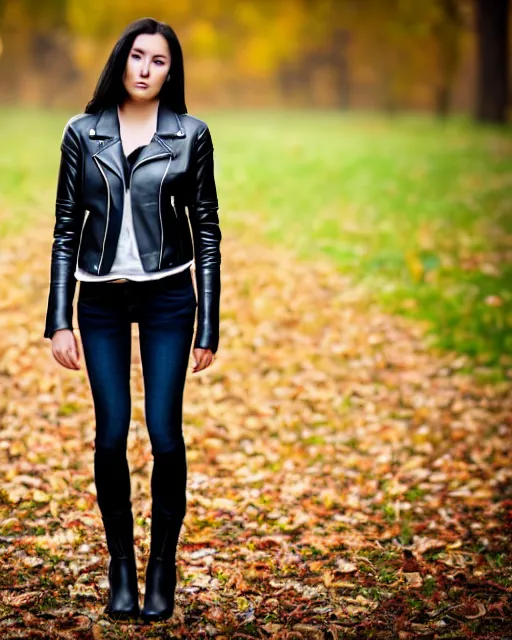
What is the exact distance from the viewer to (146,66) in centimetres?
349

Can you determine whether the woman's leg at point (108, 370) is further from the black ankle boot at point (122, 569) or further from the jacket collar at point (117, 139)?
the jacket collar at point (117, 139)

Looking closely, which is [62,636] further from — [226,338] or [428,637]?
[226,338]

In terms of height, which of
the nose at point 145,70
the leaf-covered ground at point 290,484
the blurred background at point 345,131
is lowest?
the leaf-covered ground at point 290,484

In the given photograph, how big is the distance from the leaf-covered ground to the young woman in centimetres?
81

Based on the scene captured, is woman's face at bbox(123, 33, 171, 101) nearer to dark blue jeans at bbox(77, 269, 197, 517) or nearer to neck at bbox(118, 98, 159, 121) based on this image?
neck at bbox(118, 98, 159, 121)

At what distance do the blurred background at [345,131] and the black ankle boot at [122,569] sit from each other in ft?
15.7

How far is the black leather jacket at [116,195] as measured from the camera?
348 centimetres

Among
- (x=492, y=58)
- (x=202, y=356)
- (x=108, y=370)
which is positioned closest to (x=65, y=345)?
(x=108, y=370)

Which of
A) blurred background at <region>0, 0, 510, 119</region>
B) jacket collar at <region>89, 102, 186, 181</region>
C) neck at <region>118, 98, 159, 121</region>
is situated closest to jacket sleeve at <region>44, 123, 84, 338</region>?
jacket collar at <region>89, 102, 186, 181</region>

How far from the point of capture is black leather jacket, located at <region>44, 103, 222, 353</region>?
3.48 m

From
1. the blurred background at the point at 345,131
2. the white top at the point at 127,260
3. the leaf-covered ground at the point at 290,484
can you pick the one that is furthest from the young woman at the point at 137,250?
the blurred background at the point at 345,131

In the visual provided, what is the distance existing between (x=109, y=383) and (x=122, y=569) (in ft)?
2.78

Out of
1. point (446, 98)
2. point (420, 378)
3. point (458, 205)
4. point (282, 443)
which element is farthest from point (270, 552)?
point (446, 98)

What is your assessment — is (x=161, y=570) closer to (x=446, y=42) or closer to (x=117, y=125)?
(x=117, y=125)
